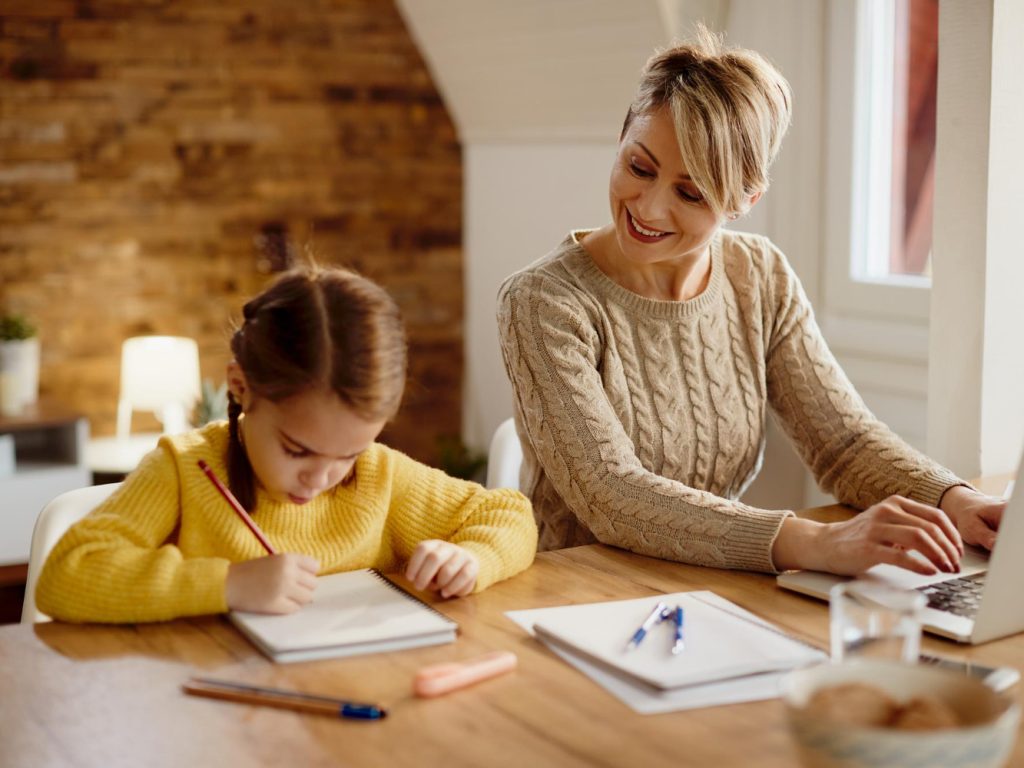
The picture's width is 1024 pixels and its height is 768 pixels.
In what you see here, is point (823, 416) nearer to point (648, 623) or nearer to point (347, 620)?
point (648, 623)

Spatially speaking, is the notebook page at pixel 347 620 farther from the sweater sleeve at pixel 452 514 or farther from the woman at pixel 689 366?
the woman at pixel 689 366

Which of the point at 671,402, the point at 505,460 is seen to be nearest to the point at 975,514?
the point at 671,402

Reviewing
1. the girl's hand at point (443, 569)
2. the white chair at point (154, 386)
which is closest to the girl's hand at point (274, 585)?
the girl's hand at point (443, 569)

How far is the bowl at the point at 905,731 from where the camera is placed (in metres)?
0.80

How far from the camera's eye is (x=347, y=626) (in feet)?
3.99

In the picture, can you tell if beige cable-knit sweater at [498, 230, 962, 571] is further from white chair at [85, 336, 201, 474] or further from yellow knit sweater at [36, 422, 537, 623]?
white chair at [85, 336, 201, 474]

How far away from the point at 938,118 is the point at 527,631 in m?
1.27

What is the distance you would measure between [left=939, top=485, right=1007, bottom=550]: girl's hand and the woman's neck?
471 mm

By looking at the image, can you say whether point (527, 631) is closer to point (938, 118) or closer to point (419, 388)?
point (938, 118)

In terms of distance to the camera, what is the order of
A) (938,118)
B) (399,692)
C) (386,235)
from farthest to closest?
(386,235) → (938,118) → (399,692)

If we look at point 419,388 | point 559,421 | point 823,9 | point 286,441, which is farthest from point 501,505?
point 419,388

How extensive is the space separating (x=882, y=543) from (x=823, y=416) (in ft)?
1.62

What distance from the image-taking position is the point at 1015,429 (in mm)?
2152

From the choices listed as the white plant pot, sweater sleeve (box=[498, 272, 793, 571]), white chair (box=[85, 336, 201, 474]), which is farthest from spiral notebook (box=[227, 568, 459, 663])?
the white plant pot
